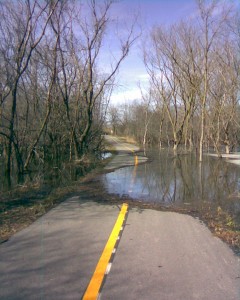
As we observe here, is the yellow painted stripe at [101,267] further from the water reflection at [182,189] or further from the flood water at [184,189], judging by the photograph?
the water reflection at [182,189]

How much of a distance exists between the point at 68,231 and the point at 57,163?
768 inches

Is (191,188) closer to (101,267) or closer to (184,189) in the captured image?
(184,189)

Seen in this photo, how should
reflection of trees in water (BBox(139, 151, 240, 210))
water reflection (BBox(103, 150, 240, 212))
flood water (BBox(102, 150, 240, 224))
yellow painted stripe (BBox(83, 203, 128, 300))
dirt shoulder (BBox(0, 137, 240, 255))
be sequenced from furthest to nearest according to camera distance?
reflection of trees in water (BBox(139, 151, 240, 210))
water reflection (BBox(103, 150, 240, 212))
flood water (BBox(102, 150, 240, 224))
dirt shoulder (BBox(0, 137, 240, 255))
yellow painted stripe (BBox(83, 203, 128, 300))

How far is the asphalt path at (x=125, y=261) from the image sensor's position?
13.1 ft

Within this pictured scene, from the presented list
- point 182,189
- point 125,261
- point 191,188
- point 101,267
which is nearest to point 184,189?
point 182,189

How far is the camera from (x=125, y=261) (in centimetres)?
489

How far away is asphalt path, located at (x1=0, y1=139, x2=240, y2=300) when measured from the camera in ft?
13.1

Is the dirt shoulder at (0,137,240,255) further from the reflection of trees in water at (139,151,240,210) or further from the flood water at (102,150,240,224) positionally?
the reflection of trees in water at (139,151,240,210)

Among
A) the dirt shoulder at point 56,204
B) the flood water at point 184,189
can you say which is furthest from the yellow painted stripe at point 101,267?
the flood water at point 184,189

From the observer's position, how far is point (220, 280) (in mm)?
4320

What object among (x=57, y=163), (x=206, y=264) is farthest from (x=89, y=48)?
(x=206, y=264)

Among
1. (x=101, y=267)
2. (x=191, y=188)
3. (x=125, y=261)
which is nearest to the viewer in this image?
(x=101, y=267)

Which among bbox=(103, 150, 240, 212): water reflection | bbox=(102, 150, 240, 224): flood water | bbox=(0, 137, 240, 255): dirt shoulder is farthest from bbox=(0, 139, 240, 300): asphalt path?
bbox=(103, 150, 240, 212): water reflection

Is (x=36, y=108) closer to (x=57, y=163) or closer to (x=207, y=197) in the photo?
(x=57, y=163)
